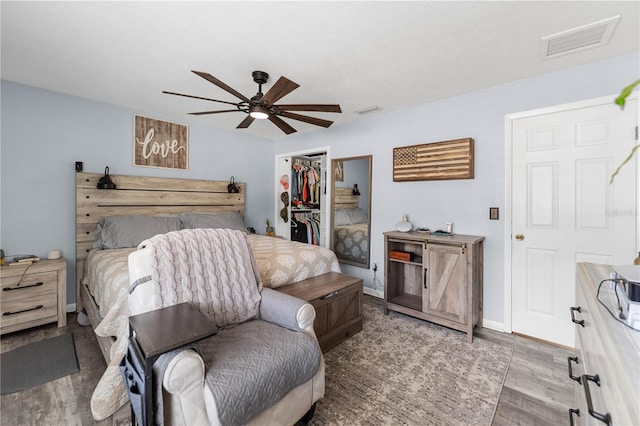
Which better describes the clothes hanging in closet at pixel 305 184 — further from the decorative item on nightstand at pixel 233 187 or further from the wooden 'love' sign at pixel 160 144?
the wooden 'love' sign at pixel 160 144

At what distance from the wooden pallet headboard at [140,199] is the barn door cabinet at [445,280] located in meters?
2.72

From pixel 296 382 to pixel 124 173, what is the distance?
3465 millimetres

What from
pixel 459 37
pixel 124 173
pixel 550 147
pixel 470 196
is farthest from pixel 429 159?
pixel 124 173

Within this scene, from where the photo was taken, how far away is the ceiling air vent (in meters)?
1.91

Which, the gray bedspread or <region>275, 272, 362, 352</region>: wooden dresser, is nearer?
the gray bedspread

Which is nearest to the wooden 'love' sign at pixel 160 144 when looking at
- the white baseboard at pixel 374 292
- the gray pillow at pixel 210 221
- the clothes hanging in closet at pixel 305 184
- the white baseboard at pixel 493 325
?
the gray pillow at pixel 210 221

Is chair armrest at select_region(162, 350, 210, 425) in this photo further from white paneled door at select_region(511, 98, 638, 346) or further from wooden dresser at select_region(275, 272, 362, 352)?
white paneled door at select_region(511, 98, 638, 346)

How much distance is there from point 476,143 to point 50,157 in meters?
4.62

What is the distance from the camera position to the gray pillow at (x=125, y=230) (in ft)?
10.3

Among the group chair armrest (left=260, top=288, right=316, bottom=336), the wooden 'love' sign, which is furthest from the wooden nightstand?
chair armrest (left=260, top=288, right=316, bottom=336)

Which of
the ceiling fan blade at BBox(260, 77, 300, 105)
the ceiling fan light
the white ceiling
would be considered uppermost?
the white ceiling

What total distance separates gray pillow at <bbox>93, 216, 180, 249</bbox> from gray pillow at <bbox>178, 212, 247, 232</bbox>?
289 mm

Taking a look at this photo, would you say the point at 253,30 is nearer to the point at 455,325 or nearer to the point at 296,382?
the point at 296,382

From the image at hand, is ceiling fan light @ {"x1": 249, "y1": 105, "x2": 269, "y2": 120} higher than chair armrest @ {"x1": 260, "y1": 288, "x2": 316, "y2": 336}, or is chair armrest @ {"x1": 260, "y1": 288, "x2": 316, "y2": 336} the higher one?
ceiling fan light @ {"x1": 249, "y1": 105, "x2": 269, "y2": 120}
